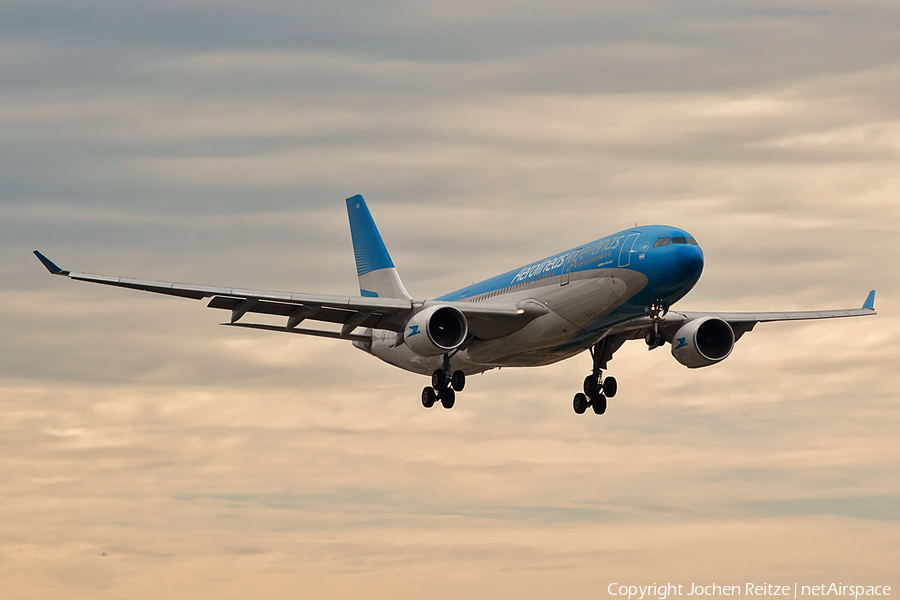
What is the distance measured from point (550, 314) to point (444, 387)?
638 cm

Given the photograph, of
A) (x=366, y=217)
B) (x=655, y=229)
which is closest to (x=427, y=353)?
(x=655, y=229)

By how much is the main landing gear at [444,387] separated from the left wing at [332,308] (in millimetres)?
2057

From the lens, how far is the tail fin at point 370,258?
64.1 metres

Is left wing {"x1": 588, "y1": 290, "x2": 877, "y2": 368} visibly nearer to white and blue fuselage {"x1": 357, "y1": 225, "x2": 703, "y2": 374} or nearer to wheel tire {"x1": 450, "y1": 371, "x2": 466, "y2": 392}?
white and blue fuselage {"x1": 357, "y1": 225, "x2": 703, "y2": 374}

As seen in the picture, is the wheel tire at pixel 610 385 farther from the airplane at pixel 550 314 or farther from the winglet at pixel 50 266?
the winglet at pixel 50 266

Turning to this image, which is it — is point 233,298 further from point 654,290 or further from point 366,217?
point 366,217

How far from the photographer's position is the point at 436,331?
156 feet

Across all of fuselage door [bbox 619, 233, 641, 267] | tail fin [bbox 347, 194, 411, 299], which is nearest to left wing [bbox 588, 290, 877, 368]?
fuselage door [bbox 619, 233, 641, 267]

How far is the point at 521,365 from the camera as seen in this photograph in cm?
5291

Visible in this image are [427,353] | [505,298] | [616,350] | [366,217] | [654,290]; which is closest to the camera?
[654,290]

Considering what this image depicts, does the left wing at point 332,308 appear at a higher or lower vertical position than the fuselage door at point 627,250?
lower

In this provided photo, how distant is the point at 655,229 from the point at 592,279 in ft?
9.67

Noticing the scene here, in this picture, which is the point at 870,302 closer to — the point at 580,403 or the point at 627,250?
the point at 580,403

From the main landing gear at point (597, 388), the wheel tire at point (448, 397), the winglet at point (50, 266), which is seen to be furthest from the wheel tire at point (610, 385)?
the winglet at point (50, 266)
